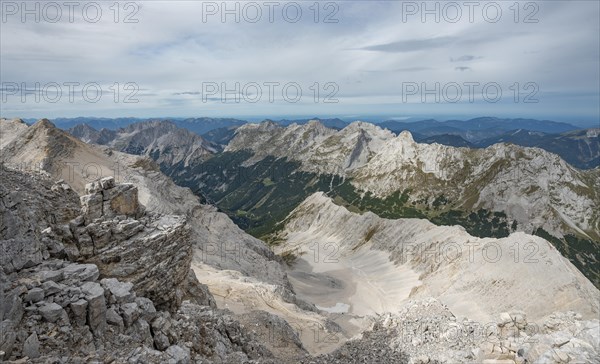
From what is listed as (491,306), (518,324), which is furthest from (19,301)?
(491,306)

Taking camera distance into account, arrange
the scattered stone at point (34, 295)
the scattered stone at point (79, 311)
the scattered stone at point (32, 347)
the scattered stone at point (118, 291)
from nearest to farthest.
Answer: the scattered stone at point (32, 347), the scattered stone at point (34, 295), the scattered stone at point (79, 311), the scattered stone at point (118, 291)

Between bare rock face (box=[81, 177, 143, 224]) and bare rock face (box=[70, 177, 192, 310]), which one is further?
bare rock face (box=[81, 177, 143, 224])

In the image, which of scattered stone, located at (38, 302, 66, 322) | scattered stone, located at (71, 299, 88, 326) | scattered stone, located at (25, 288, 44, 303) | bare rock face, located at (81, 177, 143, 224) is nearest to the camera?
scattered stone, located at (38, 302, 66, 322)

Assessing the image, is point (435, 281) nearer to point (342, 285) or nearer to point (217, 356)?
point (342, 285)

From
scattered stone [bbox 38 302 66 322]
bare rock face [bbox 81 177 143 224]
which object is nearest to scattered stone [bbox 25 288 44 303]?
scattered stone [bbox 38 302 66 322]

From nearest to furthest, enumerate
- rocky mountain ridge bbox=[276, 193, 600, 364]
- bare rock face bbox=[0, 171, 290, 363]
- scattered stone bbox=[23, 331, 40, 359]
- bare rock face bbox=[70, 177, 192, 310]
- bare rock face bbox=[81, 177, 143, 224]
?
scattered stone bbox=[23, 331, 40, 359] < bare rock face bbox=[0, 171, 290, 363] < rocky mountain ridge bbox=[276, 193, 600, 364] < bare rock face bbox=[70, 177, 192, 310] < bare rock face bbox=[81, 177, 143, 224]

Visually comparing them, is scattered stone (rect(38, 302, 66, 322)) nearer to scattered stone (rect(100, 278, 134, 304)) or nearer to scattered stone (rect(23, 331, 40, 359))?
scattered stone (rect(23, 331, 40, 359))

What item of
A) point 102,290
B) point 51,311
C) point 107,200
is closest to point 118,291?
point 102,290

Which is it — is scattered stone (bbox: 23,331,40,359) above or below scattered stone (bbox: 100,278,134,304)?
below

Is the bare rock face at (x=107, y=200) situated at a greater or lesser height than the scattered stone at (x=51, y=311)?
greater

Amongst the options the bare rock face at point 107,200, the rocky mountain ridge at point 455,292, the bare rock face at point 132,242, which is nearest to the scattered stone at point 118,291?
the bare rock face at point 132,242

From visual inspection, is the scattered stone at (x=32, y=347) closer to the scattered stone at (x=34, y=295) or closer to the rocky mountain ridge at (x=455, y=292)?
the scattered stone at (x=34, y=295)
